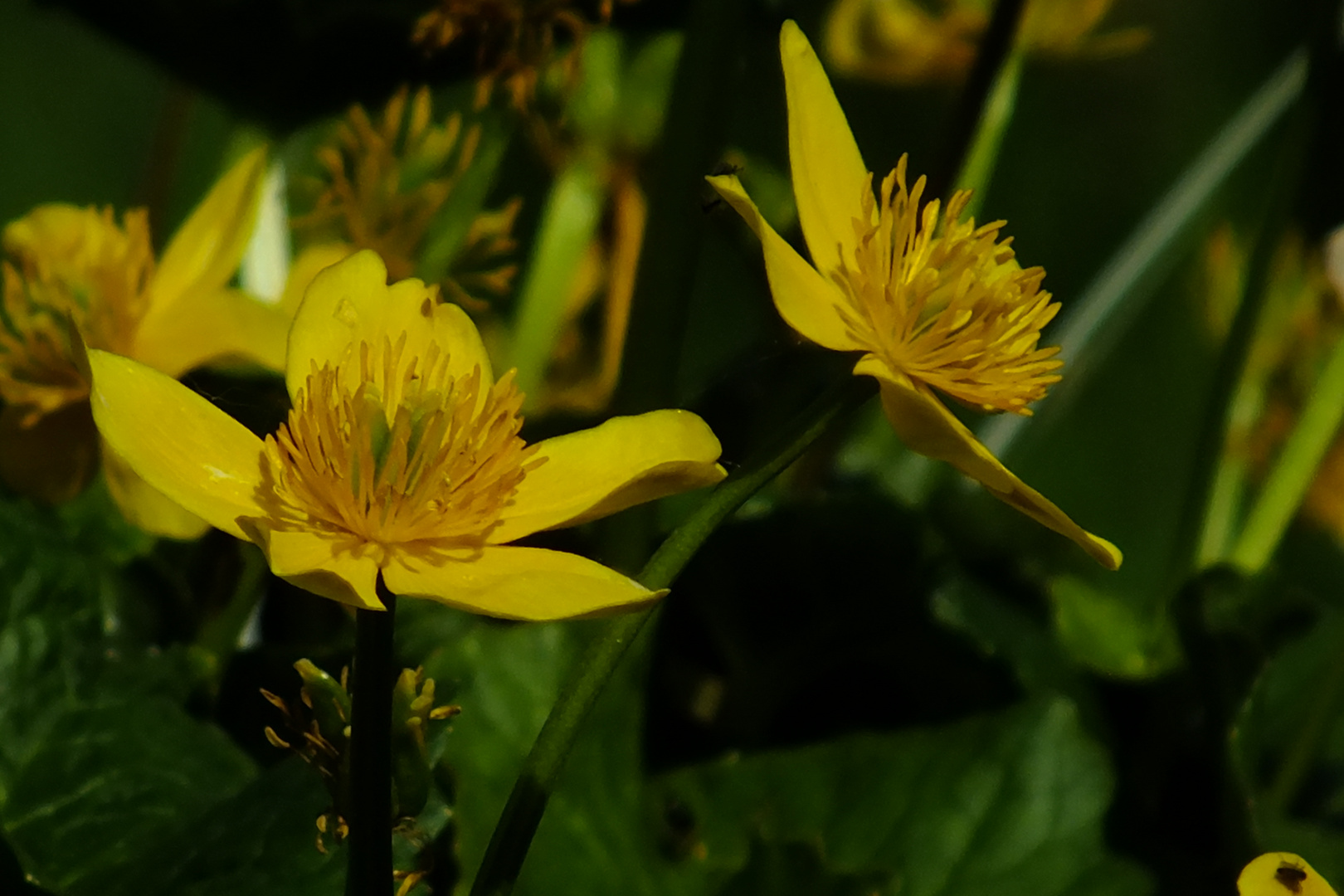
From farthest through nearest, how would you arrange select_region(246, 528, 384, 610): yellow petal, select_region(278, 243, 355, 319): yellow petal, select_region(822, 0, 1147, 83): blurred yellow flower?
select_region(822, 0, 1147, 83): blurred yellow flower < select_region(278, 243, 355, 319): yellow petal < select_region(246, 528, 384, 610): yellow petal

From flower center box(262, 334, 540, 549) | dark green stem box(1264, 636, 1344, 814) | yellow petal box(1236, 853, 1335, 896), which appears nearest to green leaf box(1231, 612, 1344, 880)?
dark green stem box(1264, 636, 1344, 814)

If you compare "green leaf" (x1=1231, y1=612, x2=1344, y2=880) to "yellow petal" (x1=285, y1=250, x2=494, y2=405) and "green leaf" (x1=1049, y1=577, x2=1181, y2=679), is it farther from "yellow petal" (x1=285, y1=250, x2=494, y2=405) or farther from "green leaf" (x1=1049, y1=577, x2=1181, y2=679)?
"yellow petal" (x1=285, y1=250, x2=494, y2=405)

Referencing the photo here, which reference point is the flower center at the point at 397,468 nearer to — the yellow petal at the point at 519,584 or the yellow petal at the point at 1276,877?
the yellow petal at the point at 519,584

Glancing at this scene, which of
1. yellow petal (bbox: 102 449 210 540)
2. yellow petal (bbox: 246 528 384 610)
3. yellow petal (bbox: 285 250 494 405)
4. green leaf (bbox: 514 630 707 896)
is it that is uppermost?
yellow petal (bbox: 285 250 494 405)

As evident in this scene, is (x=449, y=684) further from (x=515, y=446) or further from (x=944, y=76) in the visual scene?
(x=944, y=76)

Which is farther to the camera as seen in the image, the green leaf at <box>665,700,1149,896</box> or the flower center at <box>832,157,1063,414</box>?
the green leaf at <box>665,700,1149,896</box>

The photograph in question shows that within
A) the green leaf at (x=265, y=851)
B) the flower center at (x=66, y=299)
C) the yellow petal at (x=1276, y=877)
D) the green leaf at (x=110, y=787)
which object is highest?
the flower center at (x=66, y=299)

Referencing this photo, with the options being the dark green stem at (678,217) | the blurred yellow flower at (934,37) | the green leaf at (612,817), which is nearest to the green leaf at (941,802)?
the green leaf at (612,817)
